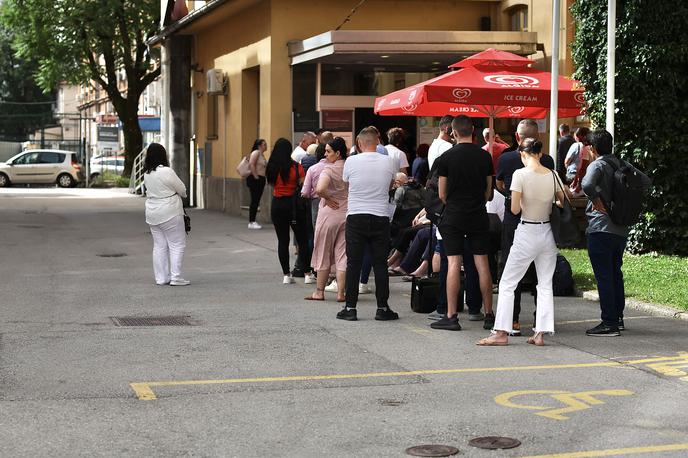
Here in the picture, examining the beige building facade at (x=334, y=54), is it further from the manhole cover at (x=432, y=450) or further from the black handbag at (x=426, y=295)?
the manhole cover at (x=432, y=450)

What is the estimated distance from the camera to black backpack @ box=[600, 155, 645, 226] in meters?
10.4

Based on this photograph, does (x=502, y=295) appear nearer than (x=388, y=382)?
No

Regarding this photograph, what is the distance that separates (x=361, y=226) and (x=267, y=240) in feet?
32.8

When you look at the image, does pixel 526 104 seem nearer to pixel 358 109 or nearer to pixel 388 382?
pixel 388 382

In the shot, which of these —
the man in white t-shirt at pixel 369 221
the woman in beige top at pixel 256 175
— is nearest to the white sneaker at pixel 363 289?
the man in white t-shirt at pixel 369 221

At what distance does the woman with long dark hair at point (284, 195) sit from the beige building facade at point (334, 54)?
8.53 m

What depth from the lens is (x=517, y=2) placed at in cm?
2512

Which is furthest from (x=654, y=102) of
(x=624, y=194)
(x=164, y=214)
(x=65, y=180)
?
(x=65, y=180)

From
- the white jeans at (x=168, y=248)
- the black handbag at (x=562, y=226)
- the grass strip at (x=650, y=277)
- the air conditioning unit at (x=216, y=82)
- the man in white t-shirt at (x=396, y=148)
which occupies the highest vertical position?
the air conditioning unit at (x=216, y=82)

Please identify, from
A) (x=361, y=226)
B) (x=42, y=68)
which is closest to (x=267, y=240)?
(x=361, y=226)

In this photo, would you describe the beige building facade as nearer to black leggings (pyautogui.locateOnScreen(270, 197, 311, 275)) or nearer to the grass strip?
the grass strip

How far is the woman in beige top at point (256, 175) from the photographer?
79.5 ft

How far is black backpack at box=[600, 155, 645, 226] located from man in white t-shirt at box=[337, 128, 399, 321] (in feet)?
7.19

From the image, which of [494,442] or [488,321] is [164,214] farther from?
[494,442]
